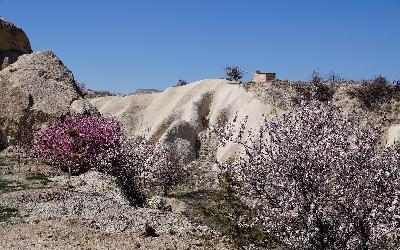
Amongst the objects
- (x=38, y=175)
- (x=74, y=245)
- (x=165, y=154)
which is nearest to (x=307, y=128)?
(x=74, y=245)

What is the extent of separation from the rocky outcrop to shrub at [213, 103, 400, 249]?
48553 millimetres

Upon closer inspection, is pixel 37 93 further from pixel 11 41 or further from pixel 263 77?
pixel 263 77

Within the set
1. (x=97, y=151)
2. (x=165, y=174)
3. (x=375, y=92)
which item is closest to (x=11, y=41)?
(x=165, y=174)

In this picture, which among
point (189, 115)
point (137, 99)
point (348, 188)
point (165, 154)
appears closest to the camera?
point (348, 188)

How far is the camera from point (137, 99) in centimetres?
6819

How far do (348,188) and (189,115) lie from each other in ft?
145

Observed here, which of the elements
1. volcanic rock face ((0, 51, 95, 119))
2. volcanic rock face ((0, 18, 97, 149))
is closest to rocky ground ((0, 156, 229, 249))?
volcanic rock face ((0, 18, 97, 149))

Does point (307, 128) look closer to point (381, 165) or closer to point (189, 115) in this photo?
point (381, 165)

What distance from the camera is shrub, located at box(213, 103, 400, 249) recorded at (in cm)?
1112

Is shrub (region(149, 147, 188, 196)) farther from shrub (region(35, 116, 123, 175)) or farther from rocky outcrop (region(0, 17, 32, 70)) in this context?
rocky outcrop (region(0, 17, 32, 70))

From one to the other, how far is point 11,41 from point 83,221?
44497 millimetres

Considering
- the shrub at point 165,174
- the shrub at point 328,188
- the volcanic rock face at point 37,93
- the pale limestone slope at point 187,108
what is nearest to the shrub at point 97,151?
the shrub at point 165,174

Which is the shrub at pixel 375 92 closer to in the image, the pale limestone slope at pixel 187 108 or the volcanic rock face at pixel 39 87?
the pale limestone slope at pixel 187 108

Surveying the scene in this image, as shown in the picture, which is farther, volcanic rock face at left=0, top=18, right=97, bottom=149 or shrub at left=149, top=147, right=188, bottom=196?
volcanic rock face at left=0, top=18, right=97, bottom=149
